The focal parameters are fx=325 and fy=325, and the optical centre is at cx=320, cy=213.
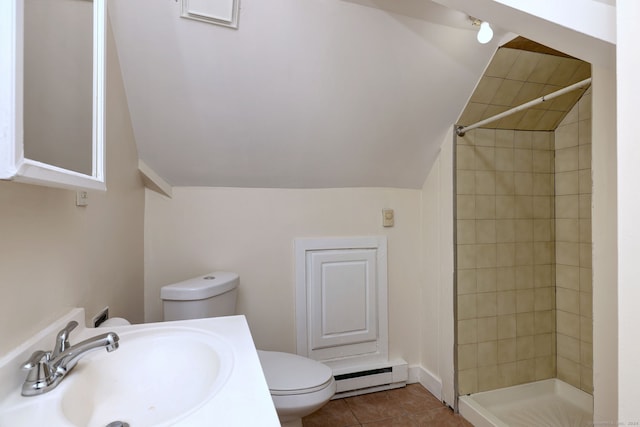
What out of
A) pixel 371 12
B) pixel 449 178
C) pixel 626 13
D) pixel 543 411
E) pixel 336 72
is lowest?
pixel 543 411

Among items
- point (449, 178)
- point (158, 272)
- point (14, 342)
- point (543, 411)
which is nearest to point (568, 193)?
point (449, 178)

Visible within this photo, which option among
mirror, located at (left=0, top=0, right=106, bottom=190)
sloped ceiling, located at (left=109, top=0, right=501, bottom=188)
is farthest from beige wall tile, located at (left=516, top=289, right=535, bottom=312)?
mirror, located at (left=0, top=0, right=106, bottom=190)

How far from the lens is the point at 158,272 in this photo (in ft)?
6.02

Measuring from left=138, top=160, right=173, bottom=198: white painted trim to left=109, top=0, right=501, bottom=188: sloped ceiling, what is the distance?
0.10 ft

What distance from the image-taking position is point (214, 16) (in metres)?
1.31

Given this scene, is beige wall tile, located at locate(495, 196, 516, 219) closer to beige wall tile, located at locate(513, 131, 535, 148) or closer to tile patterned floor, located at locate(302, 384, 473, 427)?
beige wall tile, located at locate(513, 131, 535, 148)

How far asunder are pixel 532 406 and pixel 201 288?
216 cm

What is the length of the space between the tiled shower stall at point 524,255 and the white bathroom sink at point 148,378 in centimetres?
161

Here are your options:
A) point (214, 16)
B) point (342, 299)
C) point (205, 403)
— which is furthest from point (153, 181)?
point (205, 403)

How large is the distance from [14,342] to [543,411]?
261 centimetres

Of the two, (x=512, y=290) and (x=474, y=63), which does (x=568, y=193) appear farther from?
(x=474, y=63)

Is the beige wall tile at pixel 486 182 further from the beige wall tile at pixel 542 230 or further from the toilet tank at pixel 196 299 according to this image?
the toilet tank at pixel 196 299

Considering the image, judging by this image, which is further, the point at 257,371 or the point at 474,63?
the point at 474,63

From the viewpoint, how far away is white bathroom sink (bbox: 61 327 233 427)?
0.73 meters
